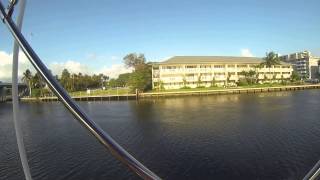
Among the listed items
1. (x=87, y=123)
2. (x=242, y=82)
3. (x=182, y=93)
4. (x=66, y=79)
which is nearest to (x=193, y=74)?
(x=182, y=93)

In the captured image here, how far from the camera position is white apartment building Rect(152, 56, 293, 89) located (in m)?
120

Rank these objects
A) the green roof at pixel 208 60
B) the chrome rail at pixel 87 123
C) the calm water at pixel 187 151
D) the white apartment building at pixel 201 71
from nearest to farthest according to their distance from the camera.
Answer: the chrome rail at pixel 87 123, the calm water at pixel 187 151, the white apartment building at pixel 201 71, the green roof at pixel 208 60

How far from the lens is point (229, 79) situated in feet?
418

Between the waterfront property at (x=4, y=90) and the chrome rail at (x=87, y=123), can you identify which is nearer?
the chrome rail at (x=87, y=123)

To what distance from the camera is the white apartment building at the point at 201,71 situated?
4744 inches

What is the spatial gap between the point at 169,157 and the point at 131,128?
58.0 ft

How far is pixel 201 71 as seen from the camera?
123 meters

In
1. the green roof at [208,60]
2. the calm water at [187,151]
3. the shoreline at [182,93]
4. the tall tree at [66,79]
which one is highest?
the green roof at [208,60]

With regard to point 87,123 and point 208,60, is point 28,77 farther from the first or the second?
A: point 87,123

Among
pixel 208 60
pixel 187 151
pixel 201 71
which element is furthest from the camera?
pixel 208 60

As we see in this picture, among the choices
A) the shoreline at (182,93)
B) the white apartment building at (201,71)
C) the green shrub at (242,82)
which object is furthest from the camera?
the green shrub at (242,82)

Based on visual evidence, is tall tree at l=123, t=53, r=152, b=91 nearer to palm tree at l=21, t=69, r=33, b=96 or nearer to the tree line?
the tree line

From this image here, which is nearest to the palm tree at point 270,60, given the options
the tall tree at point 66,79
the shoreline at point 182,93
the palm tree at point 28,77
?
the shoreline at point 182,93

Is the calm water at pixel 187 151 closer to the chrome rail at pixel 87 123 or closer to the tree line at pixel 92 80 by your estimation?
the chrome rail at pixel 87 123
